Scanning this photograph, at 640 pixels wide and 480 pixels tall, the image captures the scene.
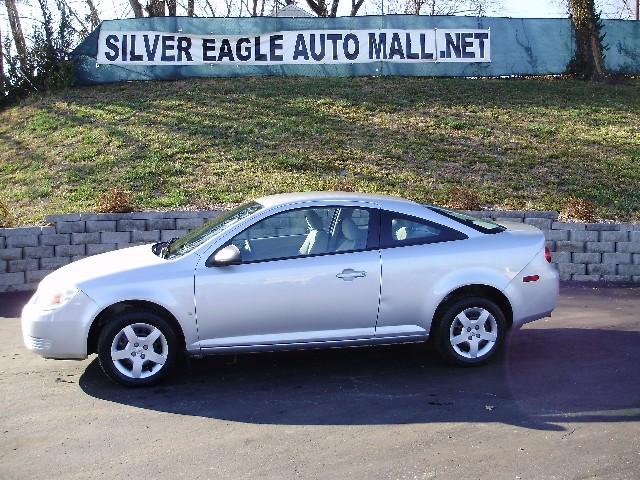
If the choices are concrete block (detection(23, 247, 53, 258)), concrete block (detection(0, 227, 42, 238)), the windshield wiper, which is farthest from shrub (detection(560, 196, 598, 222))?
concrete block (detection(0, 227, 42, 238))

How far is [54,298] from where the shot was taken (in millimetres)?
6312

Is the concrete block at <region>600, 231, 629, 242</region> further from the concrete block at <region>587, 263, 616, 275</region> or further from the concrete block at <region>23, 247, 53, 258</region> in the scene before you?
the concrete block at <region>23, 247, 53, 258</region>

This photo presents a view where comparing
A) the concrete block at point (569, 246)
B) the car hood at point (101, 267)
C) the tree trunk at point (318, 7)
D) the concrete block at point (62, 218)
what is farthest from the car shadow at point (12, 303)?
the tree trunk at point (318, 7)

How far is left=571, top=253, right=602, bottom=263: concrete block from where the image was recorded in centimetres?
1057

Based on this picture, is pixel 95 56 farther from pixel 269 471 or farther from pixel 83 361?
pixel 269 471

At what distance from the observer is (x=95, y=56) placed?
18516 mm

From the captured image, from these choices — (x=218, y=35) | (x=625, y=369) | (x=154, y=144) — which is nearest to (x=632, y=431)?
(x=625, y=369)

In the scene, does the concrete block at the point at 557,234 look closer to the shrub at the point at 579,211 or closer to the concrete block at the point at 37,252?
the shrub at the point at 579,211

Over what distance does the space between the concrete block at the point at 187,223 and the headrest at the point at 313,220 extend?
437 centimetres

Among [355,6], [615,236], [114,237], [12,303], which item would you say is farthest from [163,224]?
[355,6]

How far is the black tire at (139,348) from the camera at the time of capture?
621cm

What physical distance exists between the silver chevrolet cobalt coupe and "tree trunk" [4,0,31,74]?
45.7ft

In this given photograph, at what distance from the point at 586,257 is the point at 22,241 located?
7.51m

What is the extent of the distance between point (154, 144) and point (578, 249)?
8.14m
